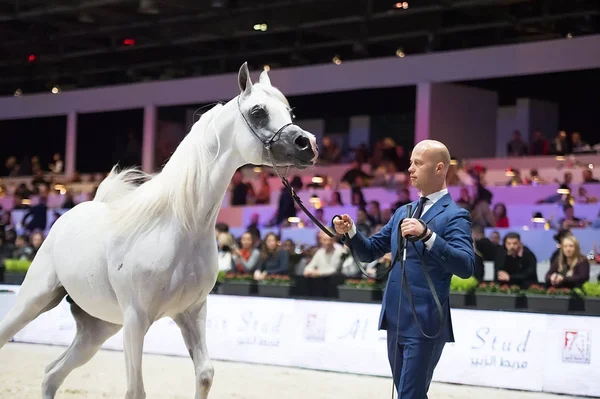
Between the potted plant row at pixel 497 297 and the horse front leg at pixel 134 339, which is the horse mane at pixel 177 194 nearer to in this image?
the horse front leg at pixel 134 339

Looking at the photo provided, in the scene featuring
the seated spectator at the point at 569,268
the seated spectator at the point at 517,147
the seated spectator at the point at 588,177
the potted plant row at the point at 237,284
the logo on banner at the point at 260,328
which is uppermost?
the seated spectator at the point at 517,147

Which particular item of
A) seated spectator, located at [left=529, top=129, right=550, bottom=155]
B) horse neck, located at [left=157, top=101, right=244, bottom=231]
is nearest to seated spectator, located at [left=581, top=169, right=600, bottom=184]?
seated spectator, located at [left=529, top=129, right=550, bottom=155]

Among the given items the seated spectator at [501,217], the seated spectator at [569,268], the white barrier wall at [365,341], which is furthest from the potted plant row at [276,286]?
the seated spectator at [501,217]

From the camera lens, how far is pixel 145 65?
23.7 meters

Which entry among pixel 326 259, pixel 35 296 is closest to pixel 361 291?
pixel 326 259

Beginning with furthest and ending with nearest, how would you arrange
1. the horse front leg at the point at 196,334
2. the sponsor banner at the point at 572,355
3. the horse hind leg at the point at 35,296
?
the sponsor banner at the point at 572,355
the horse hind leg at the point at 35,296
the horse front leg at the point at 196,334

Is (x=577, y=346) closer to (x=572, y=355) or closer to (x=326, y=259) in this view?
(x=572, y=355)

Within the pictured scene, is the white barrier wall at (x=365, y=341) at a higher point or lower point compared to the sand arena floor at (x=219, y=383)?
higher

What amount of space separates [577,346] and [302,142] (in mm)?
4716

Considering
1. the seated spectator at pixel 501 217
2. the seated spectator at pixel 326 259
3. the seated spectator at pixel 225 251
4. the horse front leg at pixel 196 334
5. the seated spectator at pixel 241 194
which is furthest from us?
the seated spectator at pixel 241 194

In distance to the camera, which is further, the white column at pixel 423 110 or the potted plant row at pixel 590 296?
the white column at pixel 423 110

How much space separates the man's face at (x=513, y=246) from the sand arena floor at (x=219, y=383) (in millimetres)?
2117

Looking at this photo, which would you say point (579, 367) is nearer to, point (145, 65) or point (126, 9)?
point (126, 9)

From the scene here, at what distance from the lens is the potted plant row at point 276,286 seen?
1074 cm
